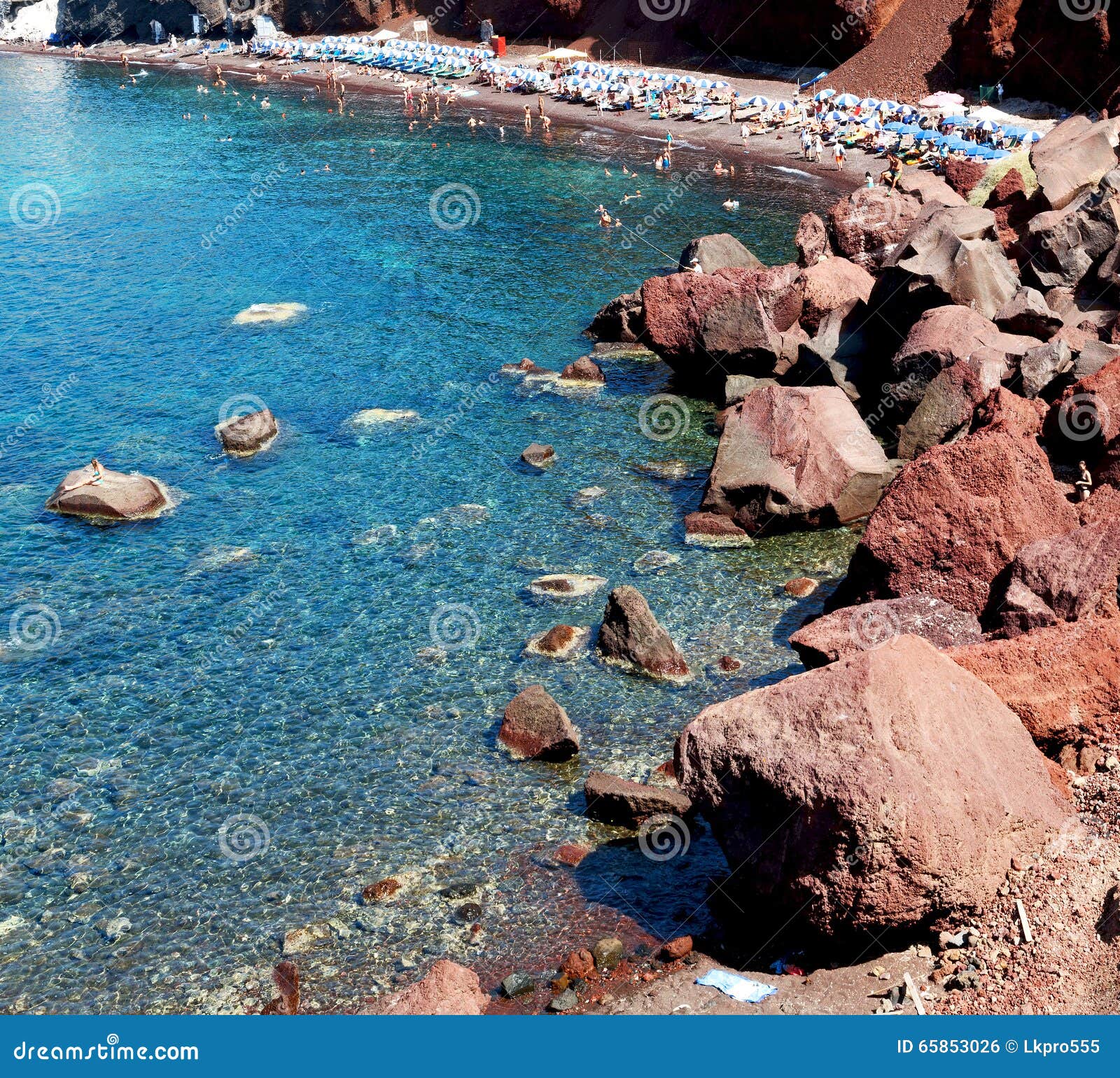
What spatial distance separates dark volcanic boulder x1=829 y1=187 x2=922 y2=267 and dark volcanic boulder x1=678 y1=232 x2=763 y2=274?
4.78 metres

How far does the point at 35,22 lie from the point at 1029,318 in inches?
6552

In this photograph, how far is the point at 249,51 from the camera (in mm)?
134000

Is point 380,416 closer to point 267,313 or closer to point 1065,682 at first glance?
point 267,313

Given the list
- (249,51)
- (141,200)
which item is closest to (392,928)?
(141,200)

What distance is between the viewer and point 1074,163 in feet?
139

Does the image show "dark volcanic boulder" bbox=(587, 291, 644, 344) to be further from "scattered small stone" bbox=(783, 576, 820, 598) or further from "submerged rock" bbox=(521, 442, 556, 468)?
"scattered small stone" bbox=(783, 576, 820, 598)

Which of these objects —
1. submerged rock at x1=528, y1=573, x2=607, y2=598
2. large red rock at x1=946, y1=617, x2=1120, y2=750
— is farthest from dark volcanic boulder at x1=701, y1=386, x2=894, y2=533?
large red rock at x1=946, y1=617, x2=1120, y2=750

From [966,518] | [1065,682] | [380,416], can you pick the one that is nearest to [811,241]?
[380,416]

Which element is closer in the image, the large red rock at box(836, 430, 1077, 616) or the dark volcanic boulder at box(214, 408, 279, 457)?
the large red rock at box(836, 430, 1077, 616)

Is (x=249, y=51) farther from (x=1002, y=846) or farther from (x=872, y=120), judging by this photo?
(x=1002, y=846)

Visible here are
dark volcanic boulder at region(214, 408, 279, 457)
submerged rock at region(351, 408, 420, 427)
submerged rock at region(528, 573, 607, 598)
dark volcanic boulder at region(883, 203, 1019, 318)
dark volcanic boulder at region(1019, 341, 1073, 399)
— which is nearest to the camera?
dark volcanic boulder at region(1019, 341, 1073, 399)

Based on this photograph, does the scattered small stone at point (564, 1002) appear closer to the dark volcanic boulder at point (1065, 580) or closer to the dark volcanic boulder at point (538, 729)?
the dark volcanic boulder at point (538, 729)

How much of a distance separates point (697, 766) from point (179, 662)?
53.9 feet

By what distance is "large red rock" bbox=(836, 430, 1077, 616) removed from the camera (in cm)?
2470
